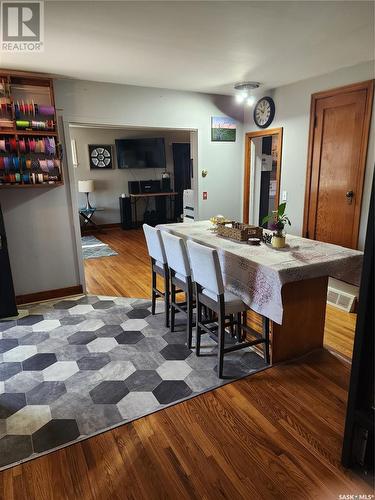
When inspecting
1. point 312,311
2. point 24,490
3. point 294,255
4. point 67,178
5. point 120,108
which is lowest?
point 24,490

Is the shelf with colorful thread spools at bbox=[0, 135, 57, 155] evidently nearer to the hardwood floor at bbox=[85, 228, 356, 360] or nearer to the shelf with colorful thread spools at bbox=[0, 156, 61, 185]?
the shelf with colorful thread spools at bbox=[0, 156, 61, 185]

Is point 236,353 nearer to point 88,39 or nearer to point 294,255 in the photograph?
point 294,255

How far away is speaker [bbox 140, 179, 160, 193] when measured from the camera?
8.25m

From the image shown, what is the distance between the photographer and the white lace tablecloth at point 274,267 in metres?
2.18

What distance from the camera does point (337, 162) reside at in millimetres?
3525

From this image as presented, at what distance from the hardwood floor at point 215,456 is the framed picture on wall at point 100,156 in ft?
22.3

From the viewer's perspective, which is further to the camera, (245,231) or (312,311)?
(245,231)

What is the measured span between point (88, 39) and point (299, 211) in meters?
2.91

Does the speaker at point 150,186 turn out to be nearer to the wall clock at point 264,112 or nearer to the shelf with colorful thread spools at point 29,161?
the wall clock at point 264,112

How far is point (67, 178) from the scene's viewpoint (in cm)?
371

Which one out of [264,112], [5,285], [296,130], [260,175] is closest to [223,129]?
[264,112]

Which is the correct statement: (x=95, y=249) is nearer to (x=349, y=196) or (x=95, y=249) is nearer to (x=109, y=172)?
(x=109, y=172)

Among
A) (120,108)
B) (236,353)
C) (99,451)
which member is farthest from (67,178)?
(99,451)

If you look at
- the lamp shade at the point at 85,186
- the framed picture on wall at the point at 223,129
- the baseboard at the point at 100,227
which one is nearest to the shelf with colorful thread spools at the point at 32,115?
the framed picture on wall at the point at 223,129
